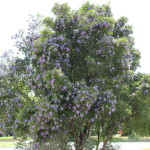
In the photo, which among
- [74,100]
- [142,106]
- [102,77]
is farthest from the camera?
[142,106]

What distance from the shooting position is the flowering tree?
8.09m

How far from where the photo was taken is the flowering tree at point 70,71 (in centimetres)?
809

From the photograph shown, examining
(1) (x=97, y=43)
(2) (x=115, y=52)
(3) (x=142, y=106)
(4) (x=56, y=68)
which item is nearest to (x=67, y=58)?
(4) (x=56, y=68)

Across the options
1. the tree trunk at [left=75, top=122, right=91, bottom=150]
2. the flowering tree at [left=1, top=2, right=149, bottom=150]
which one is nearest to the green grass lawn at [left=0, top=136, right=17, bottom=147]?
the tree trunk at [left=75, top=122, right=91, bottom=150]

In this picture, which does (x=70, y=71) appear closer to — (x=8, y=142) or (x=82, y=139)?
(x=82, y=139)

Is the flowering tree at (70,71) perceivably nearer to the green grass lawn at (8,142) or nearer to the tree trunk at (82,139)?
the tree trunk at (82,139)

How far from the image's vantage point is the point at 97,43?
916cm

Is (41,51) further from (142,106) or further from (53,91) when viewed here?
(142,106)

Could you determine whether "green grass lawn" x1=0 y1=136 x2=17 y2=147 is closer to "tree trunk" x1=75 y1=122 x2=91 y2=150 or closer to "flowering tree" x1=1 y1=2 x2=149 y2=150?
"tree trunk" x1=75 y1=122 x2=91 y2=150

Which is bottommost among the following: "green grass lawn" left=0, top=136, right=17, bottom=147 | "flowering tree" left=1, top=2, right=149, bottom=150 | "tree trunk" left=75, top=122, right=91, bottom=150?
"green grass lawn" left=0, top=136, right=17, bottom=147

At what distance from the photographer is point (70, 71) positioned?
983cm

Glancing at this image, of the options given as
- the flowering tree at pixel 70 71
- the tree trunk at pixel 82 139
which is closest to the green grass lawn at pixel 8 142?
the tree trunk at pixel 82 139

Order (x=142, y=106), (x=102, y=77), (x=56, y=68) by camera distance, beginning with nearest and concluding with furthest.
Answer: (x=56, y=68), (x=102, y=77), (x=142, y=106)

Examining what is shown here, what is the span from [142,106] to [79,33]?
415cm
